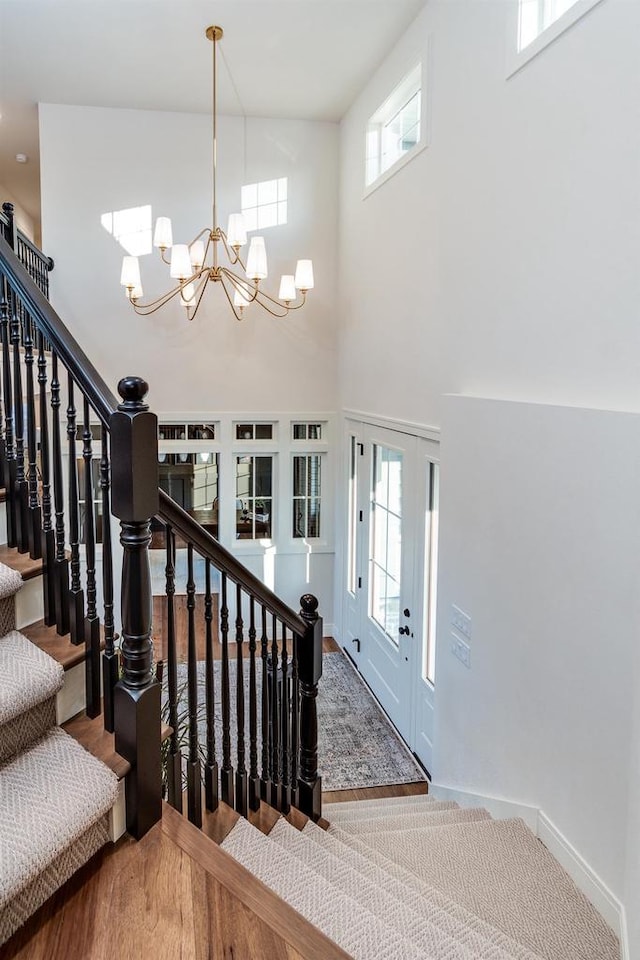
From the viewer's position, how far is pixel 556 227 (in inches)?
102

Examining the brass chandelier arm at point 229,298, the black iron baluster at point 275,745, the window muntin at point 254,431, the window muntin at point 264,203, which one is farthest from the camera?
the window muntin at point 254,431

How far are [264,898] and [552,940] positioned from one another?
3.74 feet

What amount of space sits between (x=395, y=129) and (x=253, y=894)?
500 cm

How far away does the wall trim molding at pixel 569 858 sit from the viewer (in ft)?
6.68

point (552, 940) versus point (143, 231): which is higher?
point (143, 231)

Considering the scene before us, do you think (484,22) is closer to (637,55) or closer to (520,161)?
(520,161)

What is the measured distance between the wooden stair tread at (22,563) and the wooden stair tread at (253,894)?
2.60 ft

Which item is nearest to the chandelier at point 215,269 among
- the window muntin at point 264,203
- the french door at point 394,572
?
the window muntin at point 264,203

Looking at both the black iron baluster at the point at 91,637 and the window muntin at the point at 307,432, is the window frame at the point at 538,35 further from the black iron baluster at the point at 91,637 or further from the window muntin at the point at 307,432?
the window muntin at the point at 307,432

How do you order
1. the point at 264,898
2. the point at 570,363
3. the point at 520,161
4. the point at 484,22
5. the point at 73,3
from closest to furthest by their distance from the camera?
the point at 264,898
the point at 570,363
the point at 520,161
the point at 484,22
the point at 73,3

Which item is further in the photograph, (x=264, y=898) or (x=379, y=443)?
(x=379, y=443)

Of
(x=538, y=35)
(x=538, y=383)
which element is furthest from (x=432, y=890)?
(x=538, y=35)

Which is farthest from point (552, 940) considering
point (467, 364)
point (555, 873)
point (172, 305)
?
point (172, 305)

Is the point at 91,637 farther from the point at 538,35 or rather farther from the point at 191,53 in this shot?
the point at 191,53
